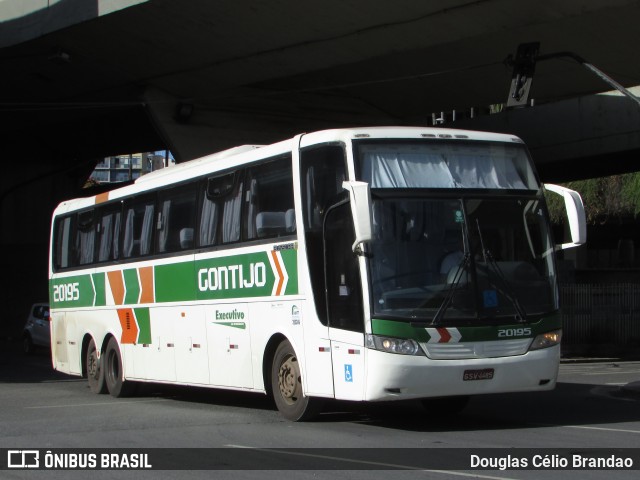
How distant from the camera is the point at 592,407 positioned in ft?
49.4

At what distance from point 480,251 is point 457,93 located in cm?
2080

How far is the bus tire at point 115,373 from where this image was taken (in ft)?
59.3

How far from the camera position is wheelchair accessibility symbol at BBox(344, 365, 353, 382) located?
11.7 m

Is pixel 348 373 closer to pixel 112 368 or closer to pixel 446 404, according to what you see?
pixel 446 404

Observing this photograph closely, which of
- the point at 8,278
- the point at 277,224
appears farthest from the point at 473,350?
the point at 8,278

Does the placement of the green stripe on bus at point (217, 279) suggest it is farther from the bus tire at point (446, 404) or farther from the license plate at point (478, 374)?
the bus tire at point (446, 404)

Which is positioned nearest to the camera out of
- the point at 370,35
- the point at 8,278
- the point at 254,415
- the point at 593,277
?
the point at 254,415

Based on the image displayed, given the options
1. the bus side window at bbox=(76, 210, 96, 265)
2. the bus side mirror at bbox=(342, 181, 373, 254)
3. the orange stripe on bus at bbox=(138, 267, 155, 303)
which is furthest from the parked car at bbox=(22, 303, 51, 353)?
the bus side mirror at bbox=(342, 181, 373, 254)

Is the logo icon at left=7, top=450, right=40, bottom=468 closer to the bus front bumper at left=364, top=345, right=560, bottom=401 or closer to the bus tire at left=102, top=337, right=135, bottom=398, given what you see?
the bus front bumper at left=364, top=345, right=560, bottom=401

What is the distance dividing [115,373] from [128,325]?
3.71ft

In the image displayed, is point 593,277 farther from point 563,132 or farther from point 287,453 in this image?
point 287,453

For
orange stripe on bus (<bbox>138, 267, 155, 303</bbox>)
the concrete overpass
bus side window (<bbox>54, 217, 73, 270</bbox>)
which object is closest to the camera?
orange stripe on bus (<bbox>138, 267, 155, 303</bbox>)

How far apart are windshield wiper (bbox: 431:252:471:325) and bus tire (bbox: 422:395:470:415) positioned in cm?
263

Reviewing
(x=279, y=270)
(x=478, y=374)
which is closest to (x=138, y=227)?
(x=279, y=270)
